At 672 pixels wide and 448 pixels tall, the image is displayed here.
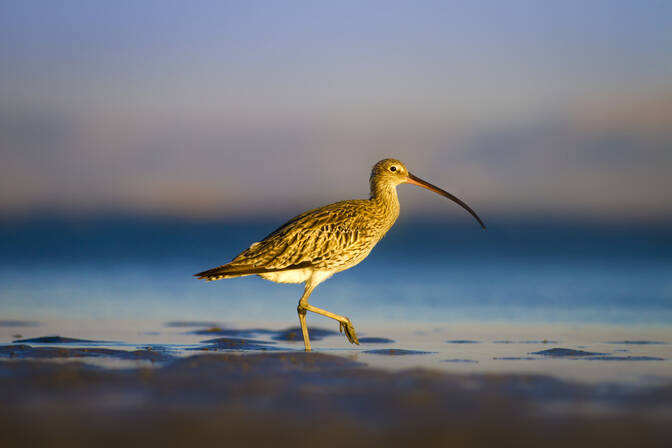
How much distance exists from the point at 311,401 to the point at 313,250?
493 centimetres

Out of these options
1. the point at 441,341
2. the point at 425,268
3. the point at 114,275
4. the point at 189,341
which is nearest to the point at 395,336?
the point at 441,341

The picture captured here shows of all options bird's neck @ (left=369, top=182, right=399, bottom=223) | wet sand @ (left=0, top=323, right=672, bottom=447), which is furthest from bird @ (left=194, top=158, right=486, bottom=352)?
wet sand @ (left=0, top=323, right=672, bottom=447)

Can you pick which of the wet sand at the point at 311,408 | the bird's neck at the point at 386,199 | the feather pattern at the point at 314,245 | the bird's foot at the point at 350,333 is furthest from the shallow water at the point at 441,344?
the bird's neck at the point at 386,199

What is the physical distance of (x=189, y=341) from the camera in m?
11.2

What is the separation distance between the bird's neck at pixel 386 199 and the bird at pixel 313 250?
0.26 meters

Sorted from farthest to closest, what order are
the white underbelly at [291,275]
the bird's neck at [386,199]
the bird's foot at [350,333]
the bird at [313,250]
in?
the bird's neck at [386,199] < the white underbelly at [291,275] < the bird at [313,250] < the bird's foot at [350,333]

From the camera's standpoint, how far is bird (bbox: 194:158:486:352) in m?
10.9

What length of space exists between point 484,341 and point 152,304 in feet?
26.0

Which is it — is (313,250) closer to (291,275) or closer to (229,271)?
(291,275)

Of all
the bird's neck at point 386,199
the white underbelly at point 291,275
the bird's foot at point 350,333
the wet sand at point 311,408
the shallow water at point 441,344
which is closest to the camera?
the wet sand at point 311,408

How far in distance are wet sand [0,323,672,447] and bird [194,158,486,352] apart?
72.3 inches

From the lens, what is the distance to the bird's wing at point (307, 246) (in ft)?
35.9

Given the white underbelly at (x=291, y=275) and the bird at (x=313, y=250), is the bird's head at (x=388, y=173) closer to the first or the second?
the bird at (x=313, y=250)

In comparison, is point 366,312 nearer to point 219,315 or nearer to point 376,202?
point 219,315
